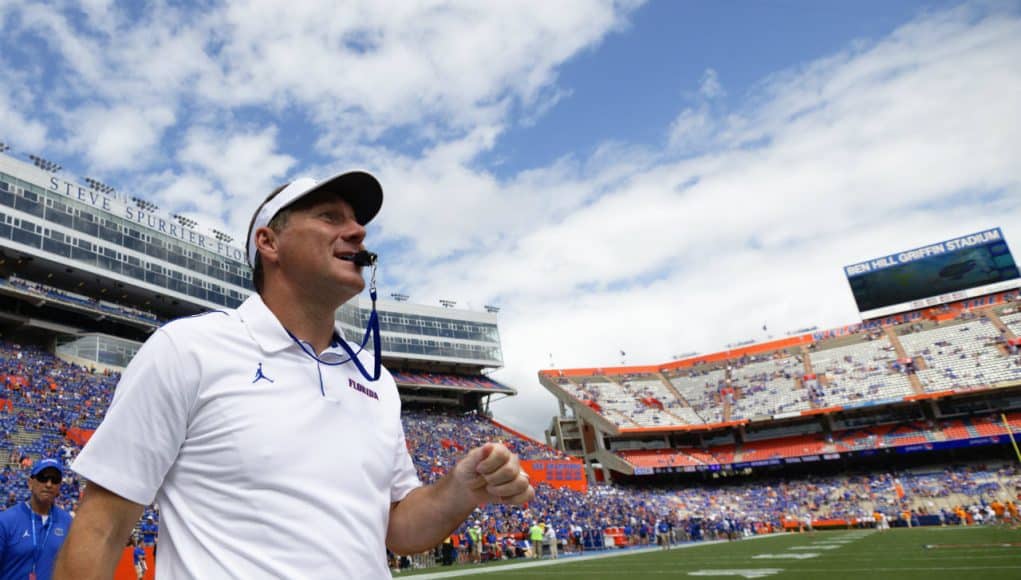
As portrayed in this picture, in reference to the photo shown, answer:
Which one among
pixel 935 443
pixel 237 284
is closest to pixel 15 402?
Answer: pixel 237 284

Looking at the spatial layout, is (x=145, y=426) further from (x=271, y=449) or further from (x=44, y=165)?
(x=44, y=165)

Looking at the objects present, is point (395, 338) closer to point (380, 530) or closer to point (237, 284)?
point (237, 284)

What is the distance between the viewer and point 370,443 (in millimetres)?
1852

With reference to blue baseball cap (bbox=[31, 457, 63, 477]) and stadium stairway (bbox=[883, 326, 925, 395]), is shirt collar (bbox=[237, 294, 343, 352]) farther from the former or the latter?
stadium stairway (bbox=[883, 326, 925, 395])

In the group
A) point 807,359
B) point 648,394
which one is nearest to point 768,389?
point 807,359

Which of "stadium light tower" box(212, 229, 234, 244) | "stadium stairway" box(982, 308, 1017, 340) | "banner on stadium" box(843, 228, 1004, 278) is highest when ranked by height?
"stadium light tower" box(212, 229, 234, 244)

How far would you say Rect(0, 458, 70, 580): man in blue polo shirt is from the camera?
14.0 ft

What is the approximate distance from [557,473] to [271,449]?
130 ft

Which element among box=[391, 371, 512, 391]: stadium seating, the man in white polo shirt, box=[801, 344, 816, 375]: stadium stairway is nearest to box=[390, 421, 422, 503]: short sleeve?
the man in white polo shirt

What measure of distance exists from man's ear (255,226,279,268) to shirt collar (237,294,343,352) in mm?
183

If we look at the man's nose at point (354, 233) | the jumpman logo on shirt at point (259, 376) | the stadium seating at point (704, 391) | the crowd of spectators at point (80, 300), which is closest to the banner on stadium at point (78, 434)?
the crowd of spectators at point (80, 300)

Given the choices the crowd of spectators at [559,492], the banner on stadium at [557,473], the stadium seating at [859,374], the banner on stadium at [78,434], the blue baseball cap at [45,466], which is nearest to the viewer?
the blue baseball cap at [45,466]

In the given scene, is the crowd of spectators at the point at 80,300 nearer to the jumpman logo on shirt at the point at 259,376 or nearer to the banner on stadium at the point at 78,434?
the banner on stadium at the point at 78,434

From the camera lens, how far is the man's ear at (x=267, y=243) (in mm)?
1986
